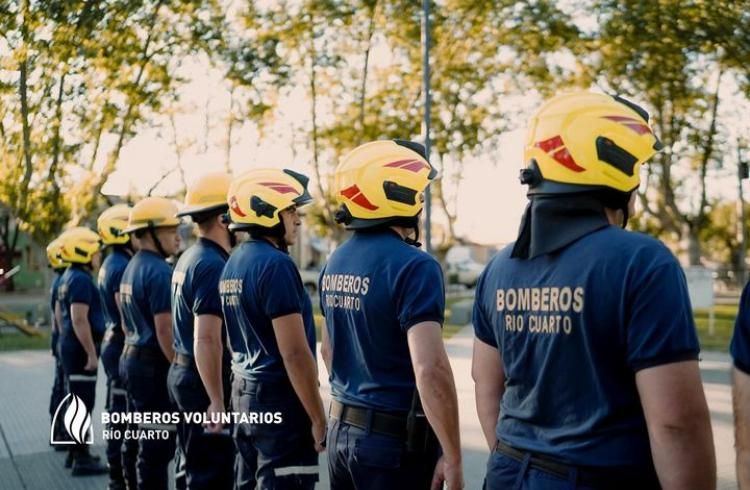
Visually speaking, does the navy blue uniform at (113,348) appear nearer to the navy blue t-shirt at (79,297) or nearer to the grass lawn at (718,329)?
the navy blue t-shirt at (79,297)

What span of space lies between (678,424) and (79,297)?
272 inches

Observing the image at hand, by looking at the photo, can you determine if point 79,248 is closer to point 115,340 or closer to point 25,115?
point 115,340

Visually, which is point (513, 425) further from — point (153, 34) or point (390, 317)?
point (153, 34)

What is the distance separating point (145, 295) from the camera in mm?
6387

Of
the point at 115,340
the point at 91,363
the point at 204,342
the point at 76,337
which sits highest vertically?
the point at 204,342

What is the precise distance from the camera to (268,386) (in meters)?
4.60

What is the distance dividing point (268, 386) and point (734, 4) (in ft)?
56.7

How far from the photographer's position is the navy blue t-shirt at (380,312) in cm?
360

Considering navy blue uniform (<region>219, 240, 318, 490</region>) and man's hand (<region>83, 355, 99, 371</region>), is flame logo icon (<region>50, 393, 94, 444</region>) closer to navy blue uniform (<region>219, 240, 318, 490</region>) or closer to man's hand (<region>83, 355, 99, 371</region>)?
man's hand (<region>83, 355, 99, 371</region>)

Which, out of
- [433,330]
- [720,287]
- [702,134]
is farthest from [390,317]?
[720,287]

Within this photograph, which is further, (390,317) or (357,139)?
(357,139)

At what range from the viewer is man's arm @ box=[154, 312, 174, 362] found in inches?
245

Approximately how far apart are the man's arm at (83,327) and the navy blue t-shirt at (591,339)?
621cm

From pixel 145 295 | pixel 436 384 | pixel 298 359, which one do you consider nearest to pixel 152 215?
pixel 145 295
